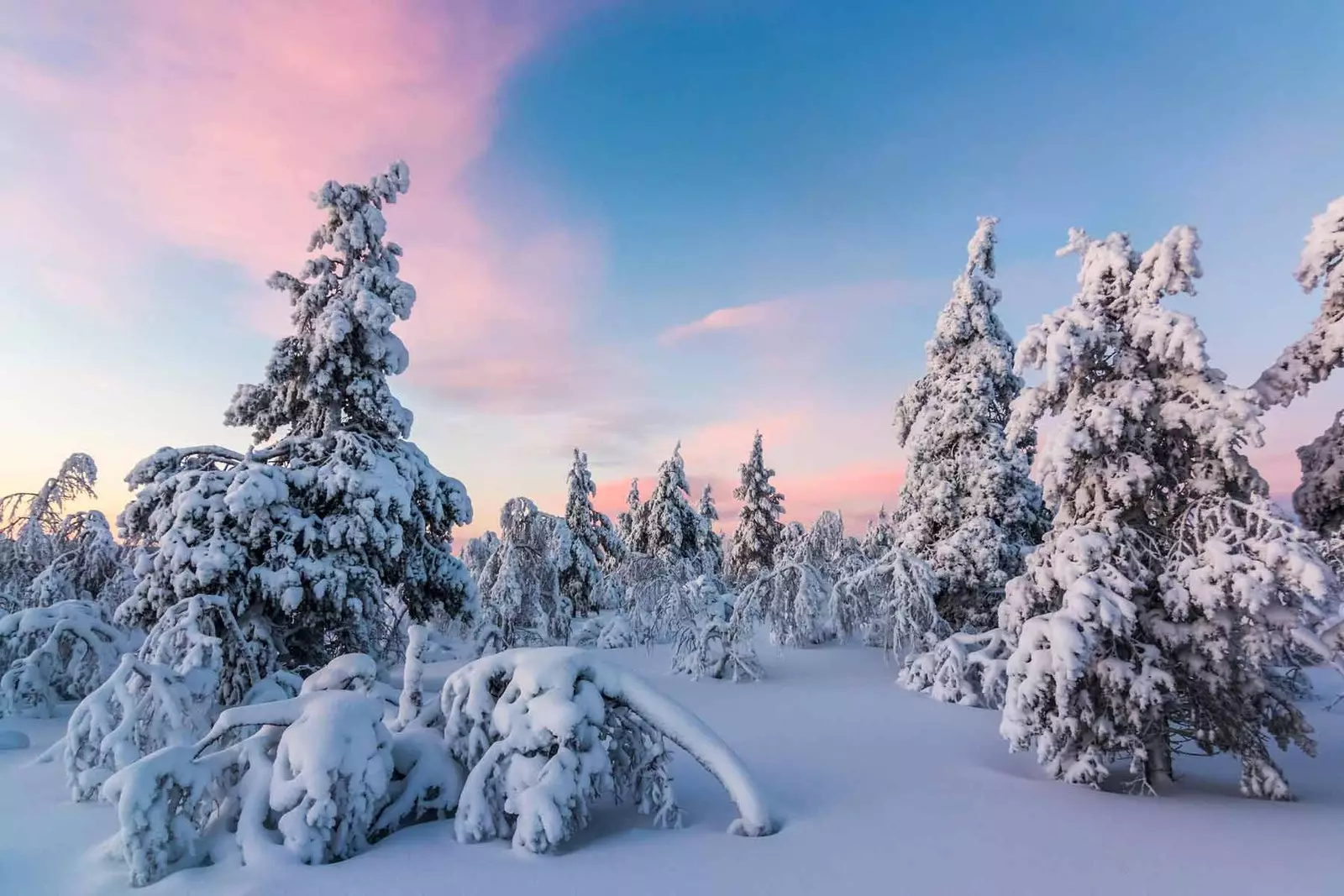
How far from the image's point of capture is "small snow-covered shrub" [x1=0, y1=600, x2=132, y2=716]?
11.7 metres

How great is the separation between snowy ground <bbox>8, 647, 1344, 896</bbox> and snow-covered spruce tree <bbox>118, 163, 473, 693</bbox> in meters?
3.09

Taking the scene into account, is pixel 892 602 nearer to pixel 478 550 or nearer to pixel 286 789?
pixel 286 789

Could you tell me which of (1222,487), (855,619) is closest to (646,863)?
(1222,487)

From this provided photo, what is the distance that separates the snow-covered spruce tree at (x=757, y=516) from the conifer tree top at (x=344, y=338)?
2626 cm

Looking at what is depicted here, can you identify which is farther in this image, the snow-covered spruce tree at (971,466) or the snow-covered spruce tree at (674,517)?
the snow-covered spruce tree at (674,517)

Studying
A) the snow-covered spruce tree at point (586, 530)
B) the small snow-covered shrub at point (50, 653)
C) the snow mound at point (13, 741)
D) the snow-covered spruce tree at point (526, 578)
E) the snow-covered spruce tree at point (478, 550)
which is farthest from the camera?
the snow-covered spruce tree at point (478, 550)

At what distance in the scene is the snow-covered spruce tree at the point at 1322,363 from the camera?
8.09 meters

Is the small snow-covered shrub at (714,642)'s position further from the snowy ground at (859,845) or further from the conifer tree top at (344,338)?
the conifer tree top at (344,338)

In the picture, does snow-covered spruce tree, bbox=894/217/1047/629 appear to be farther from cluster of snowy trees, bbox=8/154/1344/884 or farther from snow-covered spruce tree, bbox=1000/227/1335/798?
snow-covered spruce tree, bbox=1000/227/1335/798

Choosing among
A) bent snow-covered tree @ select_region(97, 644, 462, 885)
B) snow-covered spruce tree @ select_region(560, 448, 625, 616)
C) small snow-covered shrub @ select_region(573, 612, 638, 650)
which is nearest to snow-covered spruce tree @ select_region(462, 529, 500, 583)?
snow-covered spruce tree @ select_region(560, 448, 625, 616)

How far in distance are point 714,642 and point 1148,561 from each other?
10.3 m

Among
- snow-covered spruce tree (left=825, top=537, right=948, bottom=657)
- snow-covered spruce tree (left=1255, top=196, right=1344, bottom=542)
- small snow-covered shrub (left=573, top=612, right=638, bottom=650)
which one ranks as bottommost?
small snow-covered shrub (left=573, top=612, right=638, bottom=650)

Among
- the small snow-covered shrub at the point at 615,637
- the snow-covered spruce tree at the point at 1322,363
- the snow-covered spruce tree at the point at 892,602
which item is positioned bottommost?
the small snow-covered shrub at the point at 615,637

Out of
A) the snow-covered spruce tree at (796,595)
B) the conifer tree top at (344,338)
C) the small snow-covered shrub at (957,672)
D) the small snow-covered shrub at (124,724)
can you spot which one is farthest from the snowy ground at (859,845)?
the snow-covered spruce tree at (796,595)
